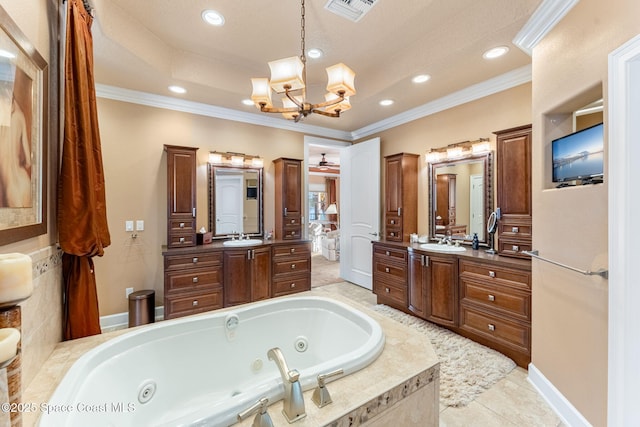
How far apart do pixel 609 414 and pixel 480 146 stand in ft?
7.96

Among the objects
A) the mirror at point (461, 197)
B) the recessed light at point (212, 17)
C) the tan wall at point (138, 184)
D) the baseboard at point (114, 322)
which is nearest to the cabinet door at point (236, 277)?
the tan wall at point (138, 184)

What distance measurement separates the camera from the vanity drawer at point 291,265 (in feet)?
11.8

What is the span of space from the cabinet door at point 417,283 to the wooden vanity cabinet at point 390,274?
0.10 m

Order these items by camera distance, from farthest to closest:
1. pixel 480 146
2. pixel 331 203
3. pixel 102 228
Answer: pixel 331 203, pixel 480 146, pixel 102 228

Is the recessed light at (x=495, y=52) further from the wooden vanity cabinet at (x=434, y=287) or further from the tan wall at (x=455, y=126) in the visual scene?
the wooden vanity cabinet at (x=434, y=287)

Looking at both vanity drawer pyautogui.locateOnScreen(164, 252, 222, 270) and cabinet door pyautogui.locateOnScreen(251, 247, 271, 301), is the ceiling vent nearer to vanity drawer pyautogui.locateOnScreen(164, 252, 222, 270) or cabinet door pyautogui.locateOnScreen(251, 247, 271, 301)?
cabinet door pyautogui.locateOnScreen(251, 247, 271, 301)

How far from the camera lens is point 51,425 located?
0.96 m

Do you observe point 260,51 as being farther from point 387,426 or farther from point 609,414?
point 609,414

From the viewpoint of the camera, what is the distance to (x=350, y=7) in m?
2.15

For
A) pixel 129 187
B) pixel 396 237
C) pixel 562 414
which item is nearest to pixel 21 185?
pixel 129 187

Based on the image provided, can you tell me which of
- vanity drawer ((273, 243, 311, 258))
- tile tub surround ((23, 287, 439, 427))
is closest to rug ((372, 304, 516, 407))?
tile tub surround ((23, 287, 439, 427))

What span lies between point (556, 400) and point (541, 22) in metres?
2.57

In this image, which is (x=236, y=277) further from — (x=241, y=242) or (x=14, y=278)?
(x=14, y=278)

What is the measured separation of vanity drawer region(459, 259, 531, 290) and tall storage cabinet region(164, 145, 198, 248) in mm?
3042
